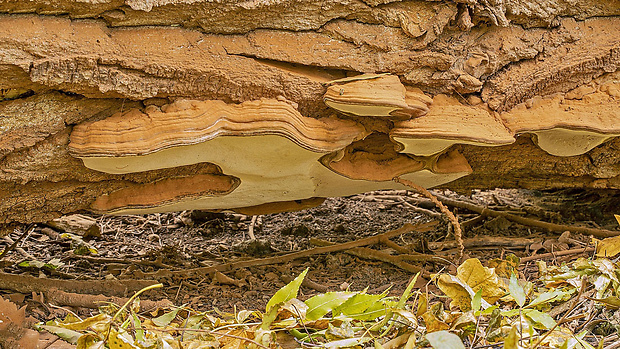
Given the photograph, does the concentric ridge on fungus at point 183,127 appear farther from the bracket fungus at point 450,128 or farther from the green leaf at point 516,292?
the green leaf at point 516,292

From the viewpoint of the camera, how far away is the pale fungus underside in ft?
6.82

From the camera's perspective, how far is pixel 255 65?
224 centimetres

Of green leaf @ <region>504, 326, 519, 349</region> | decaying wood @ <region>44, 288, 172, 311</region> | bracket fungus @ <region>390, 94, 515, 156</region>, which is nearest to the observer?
green leaf @ <region>504, 326, 519, 349</region>

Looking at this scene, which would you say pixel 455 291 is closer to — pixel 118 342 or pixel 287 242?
pixel 118 342

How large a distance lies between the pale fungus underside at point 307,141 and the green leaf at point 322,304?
81cm

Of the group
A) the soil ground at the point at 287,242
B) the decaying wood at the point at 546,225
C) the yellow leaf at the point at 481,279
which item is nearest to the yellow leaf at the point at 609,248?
the soil ground at the point at 287,242

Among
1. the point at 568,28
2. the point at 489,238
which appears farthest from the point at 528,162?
the point at 568,28

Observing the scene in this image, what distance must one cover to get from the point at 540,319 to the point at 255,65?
1467 mm

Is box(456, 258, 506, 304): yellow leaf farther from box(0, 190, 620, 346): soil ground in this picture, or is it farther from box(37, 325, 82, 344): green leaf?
box(37, 325, 82, 344): green leaf

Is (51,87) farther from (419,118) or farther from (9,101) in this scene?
(419,118)

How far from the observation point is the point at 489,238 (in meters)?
3.26

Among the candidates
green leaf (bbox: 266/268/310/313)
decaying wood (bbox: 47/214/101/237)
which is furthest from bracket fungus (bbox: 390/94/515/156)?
decaying wood (bbox: 47/214/101/237)

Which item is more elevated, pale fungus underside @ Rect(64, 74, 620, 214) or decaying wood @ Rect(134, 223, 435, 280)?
pale fungus underside @ Rect(64, 74, 620, 214)

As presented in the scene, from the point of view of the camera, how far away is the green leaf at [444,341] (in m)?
1.18
